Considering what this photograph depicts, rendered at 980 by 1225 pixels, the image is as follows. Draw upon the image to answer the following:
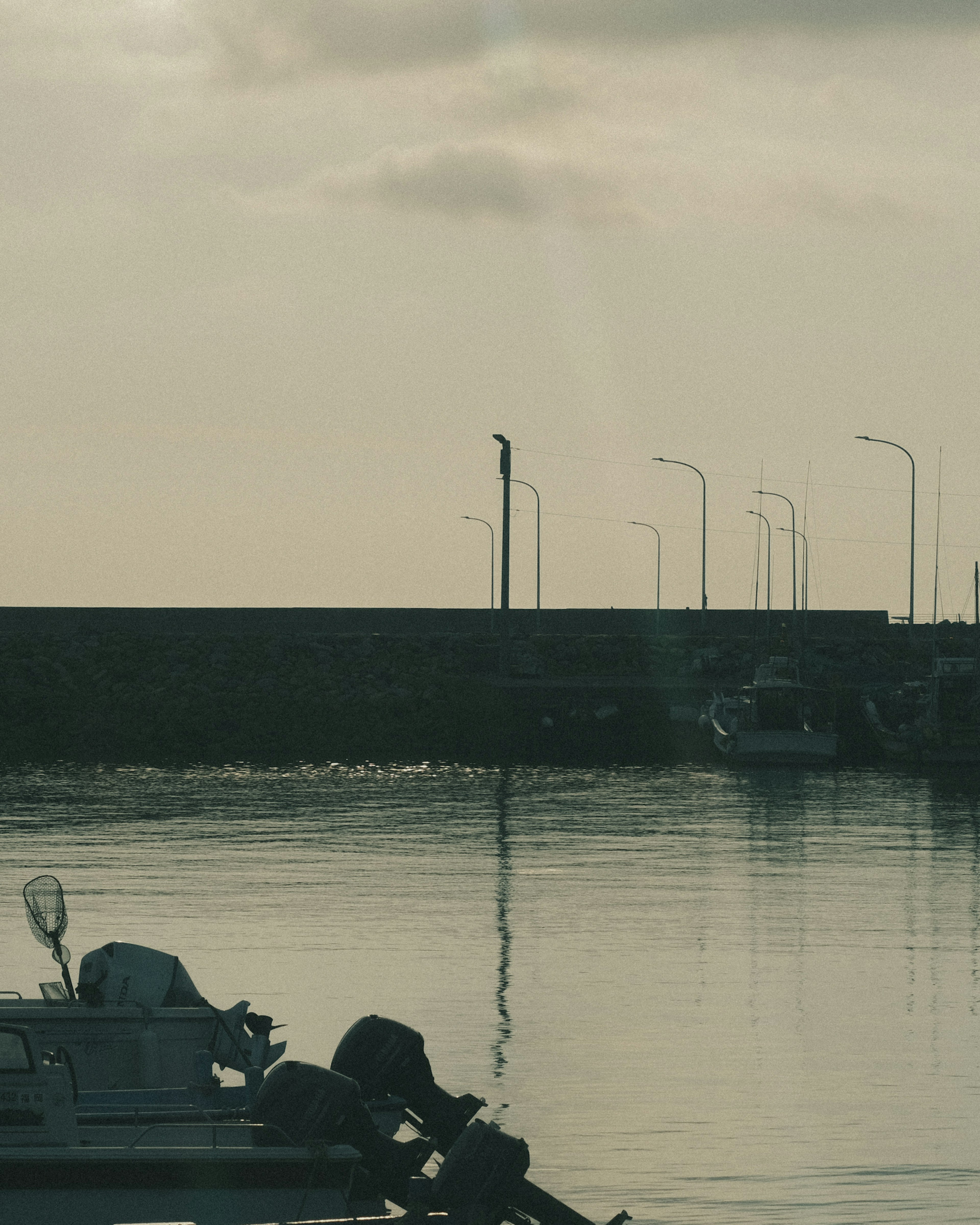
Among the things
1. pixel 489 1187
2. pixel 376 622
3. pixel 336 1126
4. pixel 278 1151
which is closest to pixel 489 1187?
pixel 489 1187

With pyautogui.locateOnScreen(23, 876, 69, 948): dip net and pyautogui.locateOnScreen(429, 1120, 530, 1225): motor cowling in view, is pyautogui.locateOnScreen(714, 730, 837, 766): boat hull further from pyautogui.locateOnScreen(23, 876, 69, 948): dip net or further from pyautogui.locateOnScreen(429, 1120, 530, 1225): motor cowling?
pyautogui.locateOnScreen(429, 1120, 530, 1225): motor cowling

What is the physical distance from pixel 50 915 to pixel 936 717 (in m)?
58.6

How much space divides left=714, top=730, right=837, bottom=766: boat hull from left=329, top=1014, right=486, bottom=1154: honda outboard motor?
55.3 metres

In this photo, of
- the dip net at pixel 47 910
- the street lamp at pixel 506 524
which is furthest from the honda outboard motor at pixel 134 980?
the street lamp at pixel 506 524

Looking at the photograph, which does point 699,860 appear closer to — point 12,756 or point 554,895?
point 554,895

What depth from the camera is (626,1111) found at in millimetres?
18891

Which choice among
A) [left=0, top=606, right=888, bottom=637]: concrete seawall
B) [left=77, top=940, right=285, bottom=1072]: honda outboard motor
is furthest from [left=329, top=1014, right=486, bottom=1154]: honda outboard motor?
[left=0, top=606, right=888, bottom=637]: concrete seawall

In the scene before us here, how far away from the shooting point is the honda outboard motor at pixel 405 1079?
15.3 metres

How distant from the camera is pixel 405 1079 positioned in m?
15.4

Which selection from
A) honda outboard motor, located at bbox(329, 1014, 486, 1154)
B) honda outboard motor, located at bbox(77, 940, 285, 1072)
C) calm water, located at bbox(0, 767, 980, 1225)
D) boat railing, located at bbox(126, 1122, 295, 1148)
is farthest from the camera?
calm water, located at bbox(0, 767, 980, 1225)

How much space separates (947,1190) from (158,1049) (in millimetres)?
7306

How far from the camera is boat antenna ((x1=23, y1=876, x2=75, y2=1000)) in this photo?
1783cm

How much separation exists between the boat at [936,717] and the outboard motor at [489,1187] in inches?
2344

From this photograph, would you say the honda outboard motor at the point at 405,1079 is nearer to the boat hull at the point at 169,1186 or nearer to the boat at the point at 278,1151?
the boat at the point at 278,1151
